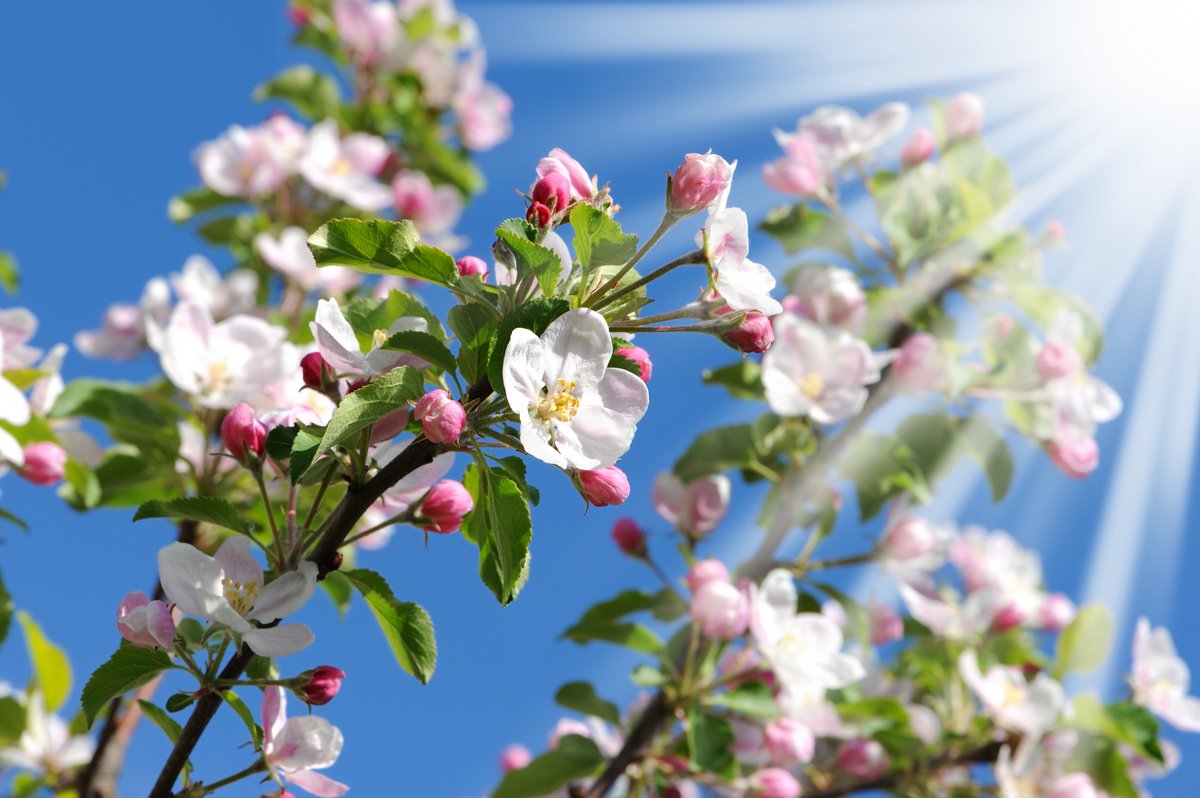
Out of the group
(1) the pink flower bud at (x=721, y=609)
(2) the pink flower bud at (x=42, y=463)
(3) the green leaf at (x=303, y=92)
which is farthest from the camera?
(3) the green leaf at (x=303, y=92)

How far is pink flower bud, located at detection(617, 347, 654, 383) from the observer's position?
118 centimetres

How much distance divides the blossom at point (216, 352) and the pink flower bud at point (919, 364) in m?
1.37

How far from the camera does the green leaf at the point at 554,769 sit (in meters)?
2.27

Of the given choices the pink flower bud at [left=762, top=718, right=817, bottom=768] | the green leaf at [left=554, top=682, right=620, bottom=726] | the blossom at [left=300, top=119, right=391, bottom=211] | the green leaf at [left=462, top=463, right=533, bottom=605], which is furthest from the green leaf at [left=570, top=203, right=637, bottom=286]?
the blossom at [left=300, top=119, right=391, bottom=211]

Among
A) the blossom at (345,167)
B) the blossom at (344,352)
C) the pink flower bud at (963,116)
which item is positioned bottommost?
the blossom at (344,352)

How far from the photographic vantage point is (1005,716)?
251cm

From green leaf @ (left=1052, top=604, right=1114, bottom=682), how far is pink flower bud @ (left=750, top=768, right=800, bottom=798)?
91 centimetres

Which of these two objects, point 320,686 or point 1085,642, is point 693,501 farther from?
point 320,686

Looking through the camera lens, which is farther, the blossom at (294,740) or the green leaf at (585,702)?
the green leaf at (585,702)

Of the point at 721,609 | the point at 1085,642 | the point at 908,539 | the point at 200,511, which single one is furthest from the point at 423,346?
the point at 1085,642

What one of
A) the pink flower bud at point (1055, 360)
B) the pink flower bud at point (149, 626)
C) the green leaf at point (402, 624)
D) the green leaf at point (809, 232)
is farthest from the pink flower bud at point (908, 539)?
the pink flower bud at point (149, 626)

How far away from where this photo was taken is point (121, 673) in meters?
1.15

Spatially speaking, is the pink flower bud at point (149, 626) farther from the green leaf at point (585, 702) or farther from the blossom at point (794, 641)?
the green leaf at point (585, 702)

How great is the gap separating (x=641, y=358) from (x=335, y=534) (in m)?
0.39
